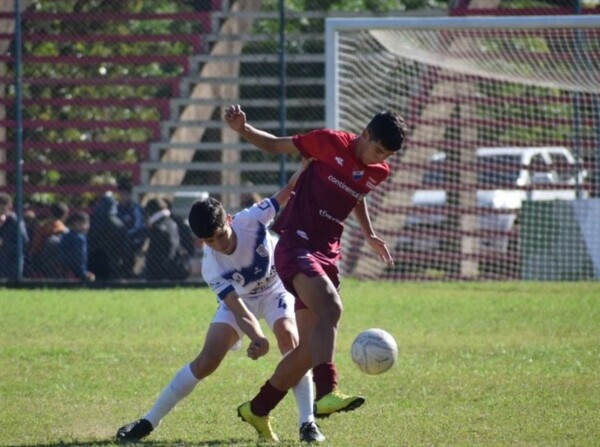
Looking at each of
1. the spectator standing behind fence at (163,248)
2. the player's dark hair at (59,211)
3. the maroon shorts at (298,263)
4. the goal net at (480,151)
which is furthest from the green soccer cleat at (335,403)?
the player's dark hair at (59,211)

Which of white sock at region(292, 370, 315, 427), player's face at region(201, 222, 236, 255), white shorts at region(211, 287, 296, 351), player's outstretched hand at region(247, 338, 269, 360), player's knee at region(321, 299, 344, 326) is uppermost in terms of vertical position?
player's face at region(201, 222, 236, 255)

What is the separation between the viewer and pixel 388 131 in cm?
694

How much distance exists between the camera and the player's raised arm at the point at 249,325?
6.50m

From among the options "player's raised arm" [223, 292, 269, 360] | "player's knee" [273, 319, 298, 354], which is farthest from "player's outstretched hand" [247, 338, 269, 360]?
"player's knee" [273, 319, 298, 354]

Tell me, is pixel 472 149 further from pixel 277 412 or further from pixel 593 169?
pixel 277 412

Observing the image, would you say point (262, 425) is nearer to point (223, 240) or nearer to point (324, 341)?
point (324, 341)

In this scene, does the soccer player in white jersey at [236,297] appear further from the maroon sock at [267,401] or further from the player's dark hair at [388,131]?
the player's dark hair at [388,131]

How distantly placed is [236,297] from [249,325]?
9.8 inches


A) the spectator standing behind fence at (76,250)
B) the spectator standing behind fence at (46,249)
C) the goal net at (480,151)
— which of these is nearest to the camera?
the goal net at (480,151)

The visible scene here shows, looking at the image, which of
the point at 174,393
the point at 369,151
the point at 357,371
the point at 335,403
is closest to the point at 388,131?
the point at 369,151

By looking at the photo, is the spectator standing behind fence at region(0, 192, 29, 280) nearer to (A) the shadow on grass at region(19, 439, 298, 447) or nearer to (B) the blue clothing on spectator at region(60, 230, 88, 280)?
(B) the blue clothing on spectator at region(60, 230, 88, 280)

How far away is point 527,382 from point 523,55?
31.5 ft

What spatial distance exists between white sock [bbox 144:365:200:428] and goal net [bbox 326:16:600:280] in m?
10.1

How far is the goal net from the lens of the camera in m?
17.8
